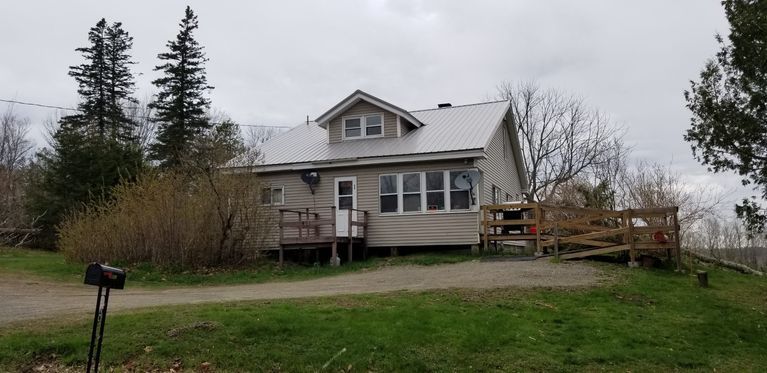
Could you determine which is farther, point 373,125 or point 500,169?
point 500,169

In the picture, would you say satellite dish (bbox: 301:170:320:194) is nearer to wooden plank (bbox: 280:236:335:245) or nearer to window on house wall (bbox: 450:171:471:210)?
wooden plank (bbox: 280:236:335:245)

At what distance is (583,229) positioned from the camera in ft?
52.3

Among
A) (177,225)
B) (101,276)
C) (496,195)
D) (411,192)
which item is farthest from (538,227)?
(101,276)

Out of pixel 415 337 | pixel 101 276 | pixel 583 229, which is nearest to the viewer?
pixel 101 276

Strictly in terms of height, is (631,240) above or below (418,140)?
below

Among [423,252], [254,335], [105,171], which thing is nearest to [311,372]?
[254,335]

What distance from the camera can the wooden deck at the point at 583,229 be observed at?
567 inches

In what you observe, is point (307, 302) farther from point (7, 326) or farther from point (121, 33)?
point (121, 33)

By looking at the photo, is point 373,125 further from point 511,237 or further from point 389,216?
point 511,237

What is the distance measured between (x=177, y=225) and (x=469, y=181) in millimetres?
8362

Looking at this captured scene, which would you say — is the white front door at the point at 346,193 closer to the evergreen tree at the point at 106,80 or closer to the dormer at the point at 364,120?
the dormer at the point at 364,120

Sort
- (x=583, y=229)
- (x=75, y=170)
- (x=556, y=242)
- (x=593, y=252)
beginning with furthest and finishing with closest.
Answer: (x=75, y=170), (x=583, y=229), (x=556, y=242), (x=593, y=252)

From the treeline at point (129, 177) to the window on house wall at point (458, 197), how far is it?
19.2 ft

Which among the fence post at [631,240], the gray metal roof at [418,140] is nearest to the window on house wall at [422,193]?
the gray metal roof at [418,140]
